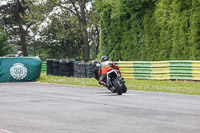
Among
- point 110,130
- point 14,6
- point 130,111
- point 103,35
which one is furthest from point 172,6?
point 14,6

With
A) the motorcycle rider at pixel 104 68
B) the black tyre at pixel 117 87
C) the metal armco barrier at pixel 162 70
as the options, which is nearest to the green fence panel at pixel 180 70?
the metal armco barrier at pixel 162 70

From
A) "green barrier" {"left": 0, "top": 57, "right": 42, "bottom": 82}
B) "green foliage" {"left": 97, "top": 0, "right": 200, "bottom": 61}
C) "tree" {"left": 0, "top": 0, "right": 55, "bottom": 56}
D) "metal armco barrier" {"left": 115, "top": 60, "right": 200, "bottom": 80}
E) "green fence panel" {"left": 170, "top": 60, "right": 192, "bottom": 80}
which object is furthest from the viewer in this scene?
"tree" {"left": 0, "top": 0, "right": 55, "bottom": 56}

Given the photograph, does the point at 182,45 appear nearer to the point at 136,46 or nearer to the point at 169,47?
the point at 169,47

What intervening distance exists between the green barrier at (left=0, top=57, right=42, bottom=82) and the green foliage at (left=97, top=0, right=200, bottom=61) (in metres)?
7.81

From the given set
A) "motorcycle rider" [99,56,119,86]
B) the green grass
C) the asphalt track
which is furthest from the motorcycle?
the green grass

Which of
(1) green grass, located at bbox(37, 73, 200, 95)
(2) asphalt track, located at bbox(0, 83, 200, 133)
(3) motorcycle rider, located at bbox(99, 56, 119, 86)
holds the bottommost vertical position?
(1) green grass, located at bbox(37, 73, 200, 95)

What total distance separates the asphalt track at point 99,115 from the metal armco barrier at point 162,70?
9.35 meters

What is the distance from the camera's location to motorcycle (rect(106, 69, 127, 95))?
53.4 ft

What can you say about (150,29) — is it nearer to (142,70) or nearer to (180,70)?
(142,70)

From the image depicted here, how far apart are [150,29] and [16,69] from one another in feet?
29.6

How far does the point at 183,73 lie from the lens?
79.1ft

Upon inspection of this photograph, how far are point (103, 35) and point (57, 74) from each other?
4.45 metres

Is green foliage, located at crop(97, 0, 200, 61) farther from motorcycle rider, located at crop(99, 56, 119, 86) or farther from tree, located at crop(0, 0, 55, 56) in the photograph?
tree, located at crop(0, 0, 55, 56)

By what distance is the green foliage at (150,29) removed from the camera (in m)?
25.2
